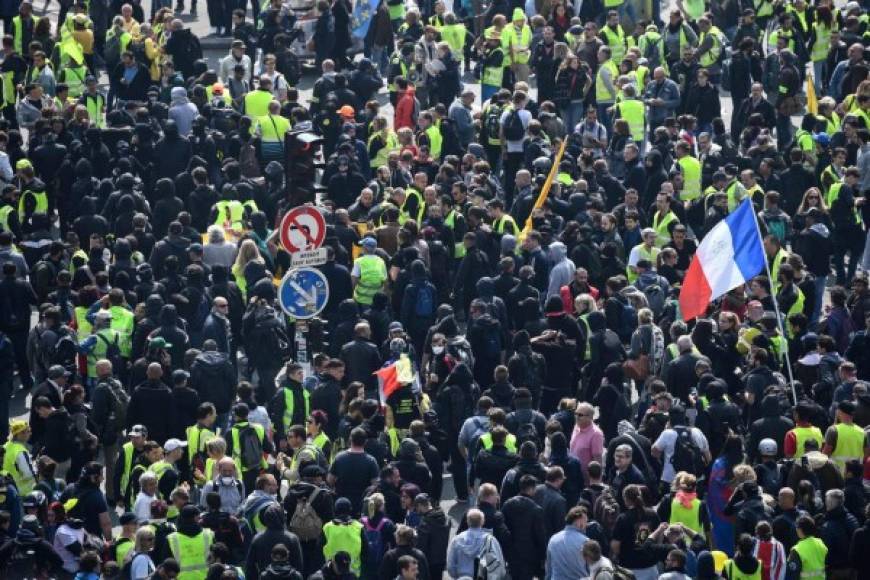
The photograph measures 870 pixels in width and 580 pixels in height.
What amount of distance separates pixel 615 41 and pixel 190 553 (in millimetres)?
17030

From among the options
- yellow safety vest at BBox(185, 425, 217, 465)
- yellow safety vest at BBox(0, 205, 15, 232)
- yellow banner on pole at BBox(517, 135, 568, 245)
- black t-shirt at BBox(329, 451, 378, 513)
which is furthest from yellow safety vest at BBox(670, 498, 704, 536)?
yellow safety vest at BBox(0, 205, 15, 232)

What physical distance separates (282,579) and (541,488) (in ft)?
9.68

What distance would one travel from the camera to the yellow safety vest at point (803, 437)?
22.0 meters

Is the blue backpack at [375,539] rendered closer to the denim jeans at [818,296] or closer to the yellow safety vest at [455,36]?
the denim jeans at [818,296]

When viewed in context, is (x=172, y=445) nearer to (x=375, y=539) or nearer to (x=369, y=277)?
(x=375, y=539)

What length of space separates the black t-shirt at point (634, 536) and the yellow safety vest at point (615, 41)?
15.6 metres

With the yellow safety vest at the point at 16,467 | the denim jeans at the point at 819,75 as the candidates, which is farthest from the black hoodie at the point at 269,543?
the denim jeans at the point at 819,75

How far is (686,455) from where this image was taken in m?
21.8

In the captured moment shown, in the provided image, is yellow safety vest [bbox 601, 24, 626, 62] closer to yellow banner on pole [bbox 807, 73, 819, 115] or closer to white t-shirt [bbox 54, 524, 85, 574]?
yellow banner on pole [bbox 807, 73, 819, 115]

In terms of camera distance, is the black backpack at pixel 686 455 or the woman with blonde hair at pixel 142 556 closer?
the woman with blonde hair at pixel 142 556

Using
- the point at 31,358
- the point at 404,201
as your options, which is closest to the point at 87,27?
the point at 404,201

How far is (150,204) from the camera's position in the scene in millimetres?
30062

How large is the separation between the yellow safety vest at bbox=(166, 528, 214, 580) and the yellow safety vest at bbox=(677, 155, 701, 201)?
1121 cm

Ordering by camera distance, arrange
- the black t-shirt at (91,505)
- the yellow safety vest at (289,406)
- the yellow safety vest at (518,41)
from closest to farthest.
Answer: the black t-shirt at (91,505) → the yellow safety vest at (289,406) → the yellow safety vest at (518,41)
